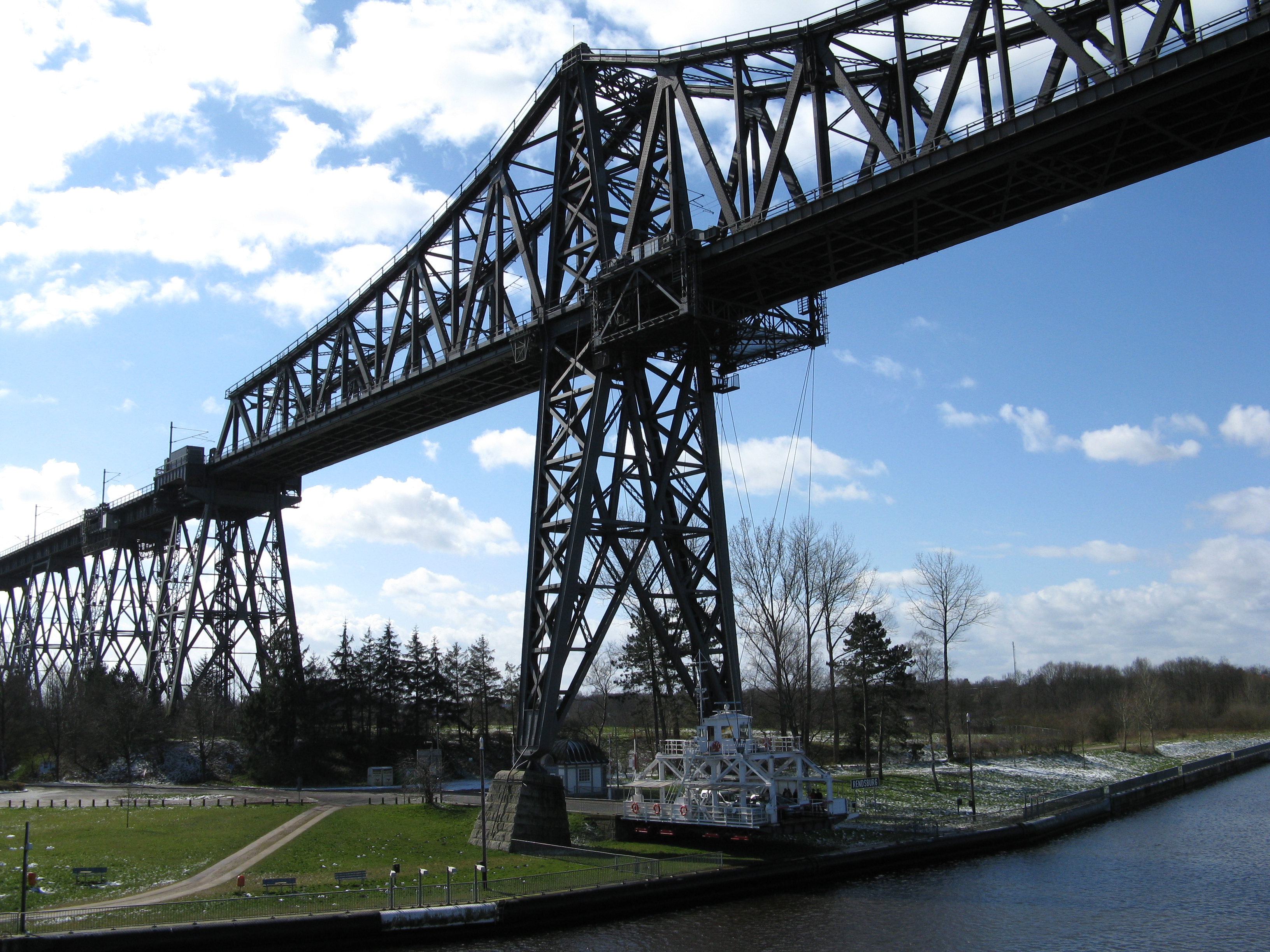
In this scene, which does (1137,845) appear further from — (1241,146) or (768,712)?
(768,712)

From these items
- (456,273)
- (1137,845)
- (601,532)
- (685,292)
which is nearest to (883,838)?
(1137,845)

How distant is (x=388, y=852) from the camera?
33438mm

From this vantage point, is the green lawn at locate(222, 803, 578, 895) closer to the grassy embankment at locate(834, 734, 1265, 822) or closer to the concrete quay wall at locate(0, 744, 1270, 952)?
the concrete quay wall at locate(0, 744, 1270, 952)

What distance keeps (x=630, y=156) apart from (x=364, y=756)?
153 ft

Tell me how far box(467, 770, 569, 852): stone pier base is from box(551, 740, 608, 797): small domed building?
20.2m

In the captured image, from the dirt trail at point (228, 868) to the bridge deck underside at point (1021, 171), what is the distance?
76.7 ft

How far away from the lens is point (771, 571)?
56.3 metres

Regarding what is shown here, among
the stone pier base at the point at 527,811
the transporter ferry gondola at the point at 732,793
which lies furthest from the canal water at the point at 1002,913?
the stone pier base at the point at 527,811

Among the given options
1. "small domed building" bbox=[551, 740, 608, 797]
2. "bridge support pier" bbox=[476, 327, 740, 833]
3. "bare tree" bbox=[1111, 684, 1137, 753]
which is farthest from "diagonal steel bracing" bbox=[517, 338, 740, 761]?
"bare tree" bbox=[1111, 684, 1137, 753]

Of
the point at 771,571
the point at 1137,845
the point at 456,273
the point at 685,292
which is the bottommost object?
the point at 1137,845

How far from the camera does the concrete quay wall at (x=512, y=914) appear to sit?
21953 mm

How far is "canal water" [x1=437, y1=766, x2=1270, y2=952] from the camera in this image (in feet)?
76.7

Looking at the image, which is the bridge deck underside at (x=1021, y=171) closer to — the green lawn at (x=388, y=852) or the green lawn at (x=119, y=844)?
the green lawn at (x=388, y=852)

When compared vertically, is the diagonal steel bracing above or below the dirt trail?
above
